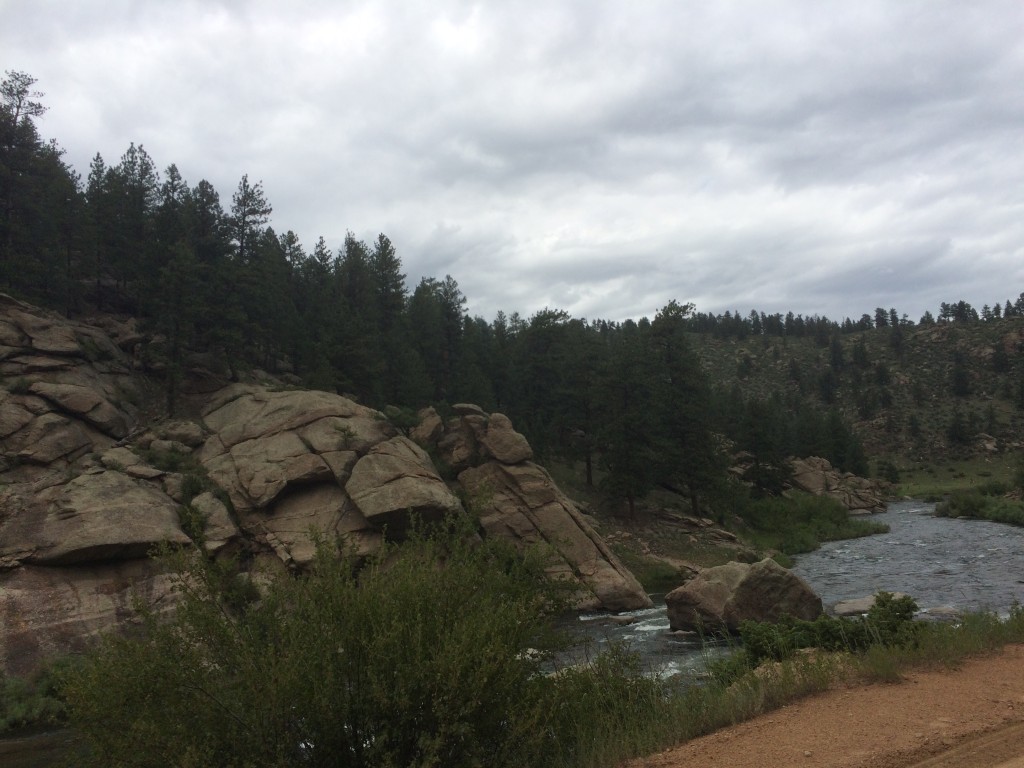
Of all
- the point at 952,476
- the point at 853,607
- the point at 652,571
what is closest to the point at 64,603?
the point at 853,607

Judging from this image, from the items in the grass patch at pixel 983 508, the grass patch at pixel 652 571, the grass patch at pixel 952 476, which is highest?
the grass patch at pixel 652 571

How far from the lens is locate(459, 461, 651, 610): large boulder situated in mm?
28719

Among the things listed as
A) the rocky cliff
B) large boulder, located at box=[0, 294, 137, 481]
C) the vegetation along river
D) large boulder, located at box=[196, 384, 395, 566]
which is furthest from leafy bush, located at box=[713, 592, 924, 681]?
large boulder, located at box=[0, 294, 137, 481]

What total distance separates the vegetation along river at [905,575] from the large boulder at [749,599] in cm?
106

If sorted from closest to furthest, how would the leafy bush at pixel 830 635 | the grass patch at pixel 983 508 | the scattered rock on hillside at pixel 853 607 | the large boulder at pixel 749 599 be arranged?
the leafy bush at pixel 830 635 → the large boulder at pixel 749 599 → the scattered rock on hillside at pixel 853 607 → the grass patch at pixel 983 508

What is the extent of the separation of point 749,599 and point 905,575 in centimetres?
1305

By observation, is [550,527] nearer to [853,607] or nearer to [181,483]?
[853,607]

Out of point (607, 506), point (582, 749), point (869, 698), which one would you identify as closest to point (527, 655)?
point (582, 749)

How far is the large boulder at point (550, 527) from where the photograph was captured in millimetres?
28719

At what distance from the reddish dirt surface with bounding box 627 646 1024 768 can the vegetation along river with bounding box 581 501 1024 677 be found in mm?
3425

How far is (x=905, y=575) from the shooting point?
28953 mm

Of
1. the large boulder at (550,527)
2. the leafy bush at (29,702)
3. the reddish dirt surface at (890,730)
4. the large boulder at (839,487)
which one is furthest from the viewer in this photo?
the large boulder at (839,487)

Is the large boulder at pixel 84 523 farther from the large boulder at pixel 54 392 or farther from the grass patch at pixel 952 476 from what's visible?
the grass patch at pixel 952 476

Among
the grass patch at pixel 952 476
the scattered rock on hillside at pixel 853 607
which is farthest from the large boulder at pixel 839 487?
the scattered rock on hillside at pixel 853 607
